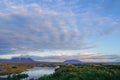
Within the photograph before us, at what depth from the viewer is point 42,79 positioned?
36.9 m

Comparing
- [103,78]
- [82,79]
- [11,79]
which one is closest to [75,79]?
[82,79]

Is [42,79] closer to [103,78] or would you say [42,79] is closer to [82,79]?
[82,79]

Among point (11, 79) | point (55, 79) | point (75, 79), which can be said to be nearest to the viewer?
point (75, 79)

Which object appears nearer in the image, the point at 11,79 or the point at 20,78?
the point at 11,79

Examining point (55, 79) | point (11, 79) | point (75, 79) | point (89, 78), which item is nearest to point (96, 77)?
point (89, 78)

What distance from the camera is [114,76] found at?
35531 millimetres

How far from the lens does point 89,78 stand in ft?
115

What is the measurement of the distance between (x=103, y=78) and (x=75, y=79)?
14.1 feet

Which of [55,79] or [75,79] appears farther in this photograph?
[55,79]

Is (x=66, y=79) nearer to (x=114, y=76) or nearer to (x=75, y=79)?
(x=75, y=79)

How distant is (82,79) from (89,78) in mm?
1057

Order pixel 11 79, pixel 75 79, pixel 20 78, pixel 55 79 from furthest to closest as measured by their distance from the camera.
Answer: pixel 20 78 → pixel 11 79 → pixel 55 79 → pixel 75 79

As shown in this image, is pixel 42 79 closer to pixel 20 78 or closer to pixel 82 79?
pixel 82 79

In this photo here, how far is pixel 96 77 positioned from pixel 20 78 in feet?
54.2
